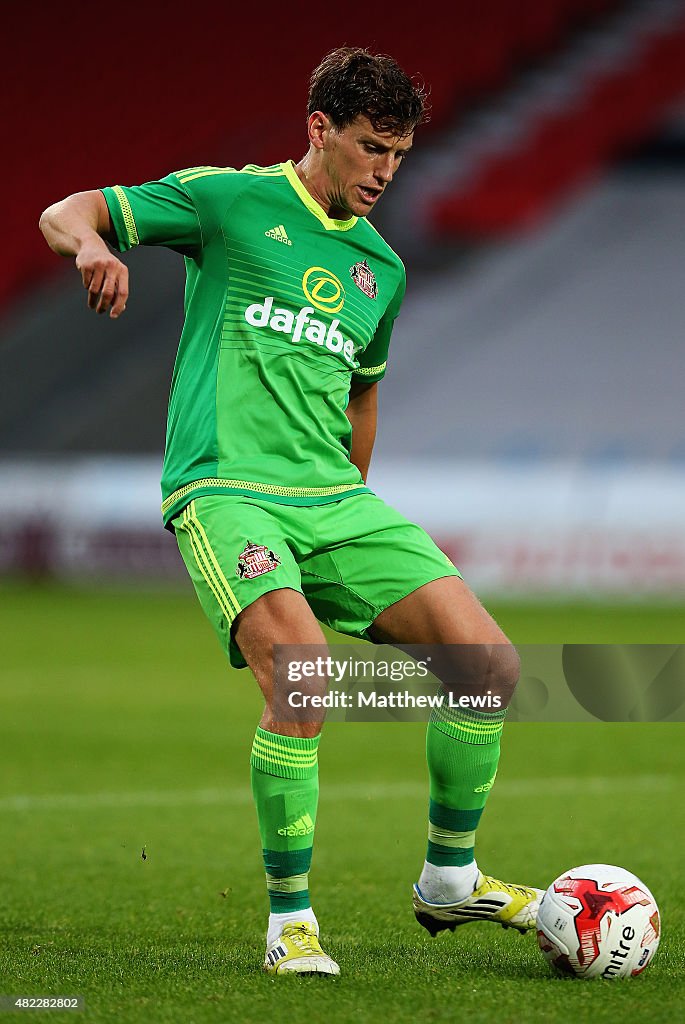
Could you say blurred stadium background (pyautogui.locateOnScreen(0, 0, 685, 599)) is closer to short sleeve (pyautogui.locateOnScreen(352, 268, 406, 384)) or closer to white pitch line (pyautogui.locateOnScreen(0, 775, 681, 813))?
white pitch line (pyautogui.locateOnScreen(0, 775, 681, 813))

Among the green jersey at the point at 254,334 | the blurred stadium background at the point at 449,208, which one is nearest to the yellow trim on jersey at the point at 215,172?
the green jersey at the point at 254,334

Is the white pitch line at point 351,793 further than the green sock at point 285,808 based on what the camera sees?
Yes

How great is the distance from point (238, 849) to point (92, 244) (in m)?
2.66

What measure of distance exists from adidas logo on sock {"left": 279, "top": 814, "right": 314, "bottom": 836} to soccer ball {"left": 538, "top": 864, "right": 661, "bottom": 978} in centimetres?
62

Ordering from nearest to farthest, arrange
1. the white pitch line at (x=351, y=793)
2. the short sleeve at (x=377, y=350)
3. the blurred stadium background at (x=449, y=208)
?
the short sleeve at (x=377, y=350) → the white pitch line at (x=351, y=793) → the blurred stadium background at (x=449, y=208)

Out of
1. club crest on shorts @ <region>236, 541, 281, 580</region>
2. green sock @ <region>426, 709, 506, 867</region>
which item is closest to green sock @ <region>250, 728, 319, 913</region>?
club crest on shorts @ <region>236, 541, 281, 580</region>

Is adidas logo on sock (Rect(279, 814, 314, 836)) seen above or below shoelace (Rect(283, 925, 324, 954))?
above

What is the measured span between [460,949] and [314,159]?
82.7 inches

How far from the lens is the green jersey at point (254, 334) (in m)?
3.75

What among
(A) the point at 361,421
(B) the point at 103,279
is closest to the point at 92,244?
(B) the point at 103,279

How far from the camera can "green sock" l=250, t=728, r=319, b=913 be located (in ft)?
11.3

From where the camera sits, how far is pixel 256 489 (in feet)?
12.2

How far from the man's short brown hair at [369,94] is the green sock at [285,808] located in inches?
61.6

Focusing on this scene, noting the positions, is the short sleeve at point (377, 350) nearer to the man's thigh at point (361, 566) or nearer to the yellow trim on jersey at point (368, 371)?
the yellow trim on jersey at point (368, 371)
